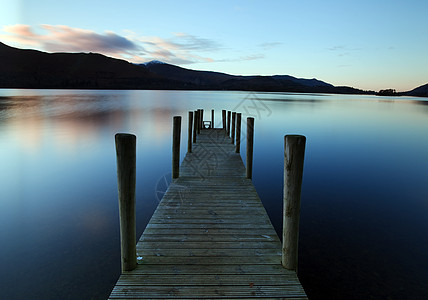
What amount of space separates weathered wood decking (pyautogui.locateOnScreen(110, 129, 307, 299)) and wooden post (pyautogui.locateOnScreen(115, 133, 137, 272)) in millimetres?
238

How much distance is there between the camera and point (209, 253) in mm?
3801

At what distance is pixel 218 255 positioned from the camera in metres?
3.75

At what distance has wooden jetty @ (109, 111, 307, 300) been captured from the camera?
3070mm

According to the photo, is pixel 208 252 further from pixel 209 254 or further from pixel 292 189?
pixel 292 189

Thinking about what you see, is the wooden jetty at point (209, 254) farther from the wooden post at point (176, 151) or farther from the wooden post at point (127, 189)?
the wooden post at point (176, 151)

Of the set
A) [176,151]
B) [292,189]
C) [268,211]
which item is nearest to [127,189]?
[292,189]

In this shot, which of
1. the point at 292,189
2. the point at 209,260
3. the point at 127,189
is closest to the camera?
the point at 127,189

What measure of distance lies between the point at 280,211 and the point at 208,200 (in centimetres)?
291

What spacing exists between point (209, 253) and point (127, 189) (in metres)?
1.52

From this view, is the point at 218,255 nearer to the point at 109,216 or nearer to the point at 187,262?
the point at 187,262

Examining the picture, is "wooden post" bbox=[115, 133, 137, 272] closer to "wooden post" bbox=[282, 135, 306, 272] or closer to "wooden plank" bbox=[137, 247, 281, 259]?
"wooden plank" bbox=[137, 247, 281, 259]

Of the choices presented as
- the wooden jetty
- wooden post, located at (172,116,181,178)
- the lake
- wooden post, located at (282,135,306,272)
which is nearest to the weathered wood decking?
the wooden jetty

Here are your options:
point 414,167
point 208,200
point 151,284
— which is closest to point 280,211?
point 208,200

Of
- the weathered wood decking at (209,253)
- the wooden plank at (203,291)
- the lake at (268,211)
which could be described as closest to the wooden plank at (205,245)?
the weathered wood decking at (209,253)
